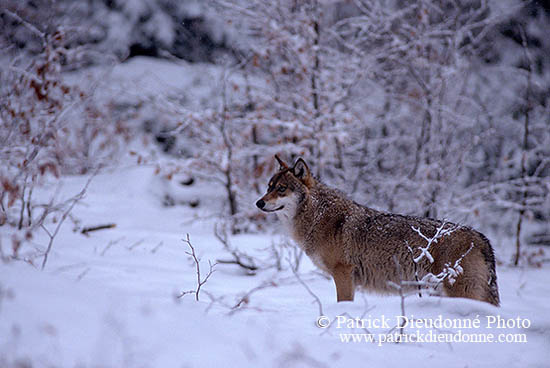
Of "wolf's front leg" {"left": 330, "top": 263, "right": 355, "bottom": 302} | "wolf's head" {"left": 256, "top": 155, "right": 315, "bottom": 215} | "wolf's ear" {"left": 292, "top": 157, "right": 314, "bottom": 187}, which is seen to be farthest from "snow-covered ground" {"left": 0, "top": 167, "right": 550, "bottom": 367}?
"wolf's ear" {"left": 292, "top": 157, "right": 314, "bottom": 187}

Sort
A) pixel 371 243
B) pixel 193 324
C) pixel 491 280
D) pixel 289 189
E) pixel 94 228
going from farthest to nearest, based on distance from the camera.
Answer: pixel 94 228, pixel 289 189, pixel 371 243, pixel 491 280, pixel 193 324

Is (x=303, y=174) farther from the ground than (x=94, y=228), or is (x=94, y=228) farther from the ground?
(x=303, y=174)

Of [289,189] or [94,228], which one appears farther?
[94,228]

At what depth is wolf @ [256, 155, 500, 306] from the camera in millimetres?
A: 3861

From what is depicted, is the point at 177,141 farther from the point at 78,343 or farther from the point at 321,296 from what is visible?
the point at 78,343

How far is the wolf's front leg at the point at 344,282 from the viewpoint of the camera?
4.37 m

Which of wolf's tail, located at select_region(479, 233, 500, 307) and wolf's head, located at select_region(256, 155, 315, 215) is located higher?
wolf's head, located at select_region(256, 155, 315, 215)

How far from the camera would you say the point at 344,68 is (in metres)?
8.88

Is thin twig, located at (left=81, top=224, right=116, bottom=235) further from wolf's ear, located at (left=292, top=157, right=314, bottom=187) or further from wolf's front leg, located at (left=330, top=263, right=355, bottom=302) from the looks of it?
wolf's front leg, located at (left=330, top=263, right=355, bottom=302)

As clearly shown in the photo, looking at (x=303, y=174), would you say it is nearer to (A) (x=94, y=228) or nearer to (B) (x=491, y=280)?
(B) (x=491, y=280)

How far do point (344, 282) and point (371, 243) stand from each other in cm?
50

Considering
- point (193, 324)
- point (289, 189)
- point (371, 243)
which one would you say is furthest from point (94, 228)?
point (193, 324)

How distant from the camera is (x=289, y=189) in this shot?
4961 mm

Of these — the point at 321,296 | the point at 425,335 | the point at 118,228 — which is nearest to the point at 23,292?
the point at 425,335
